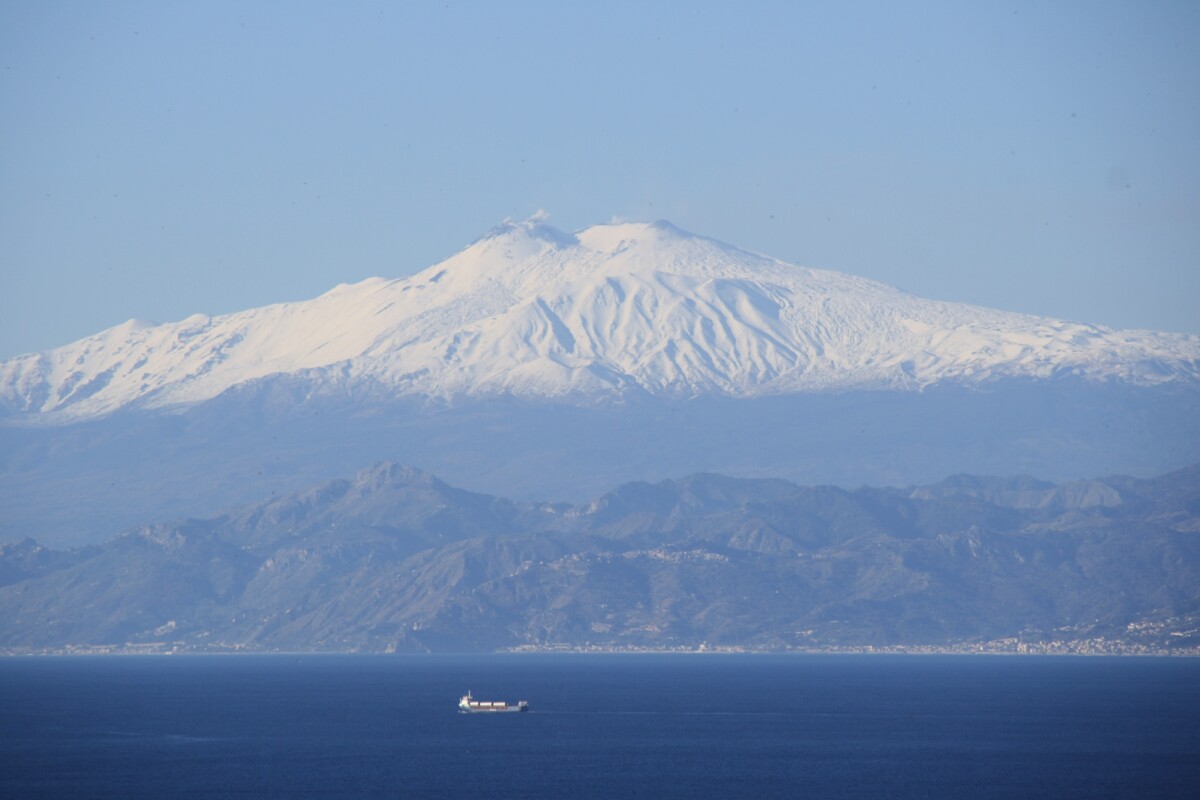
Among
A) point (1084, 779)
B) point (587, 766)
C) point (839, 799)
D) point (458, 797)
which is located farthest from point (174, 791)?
point (1084, 779)

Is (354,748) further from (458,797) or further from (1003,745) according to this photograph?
(1003,745)

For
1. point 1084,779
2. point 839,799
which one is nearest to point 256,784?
point 839,799

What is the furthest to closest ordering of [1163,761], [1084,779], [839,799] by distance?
1. [1163,761]
2. [1084,779]
3. [839,799]

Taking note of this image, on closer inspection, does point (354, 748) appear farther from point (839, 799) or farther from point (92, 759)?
point (839, 799)

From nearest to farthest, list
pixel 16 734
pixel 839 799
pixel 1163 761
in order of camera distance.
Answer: pixel 839 799 → pixel 1163 761 → pixel 16 734

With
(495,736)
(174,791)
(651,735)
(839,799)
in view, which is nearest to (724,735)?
(651,735)

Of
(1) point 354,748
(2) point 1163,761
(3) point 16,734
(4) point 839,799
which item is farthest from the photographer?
(3) point 16,734

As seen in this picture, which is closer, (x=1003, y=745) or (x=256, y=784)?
(x=256, y=784)

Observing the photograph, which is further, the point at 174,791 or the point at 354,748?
the point at 354,748

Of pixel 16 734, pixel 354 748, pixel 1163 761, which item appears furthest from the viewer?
pixel 16 734
